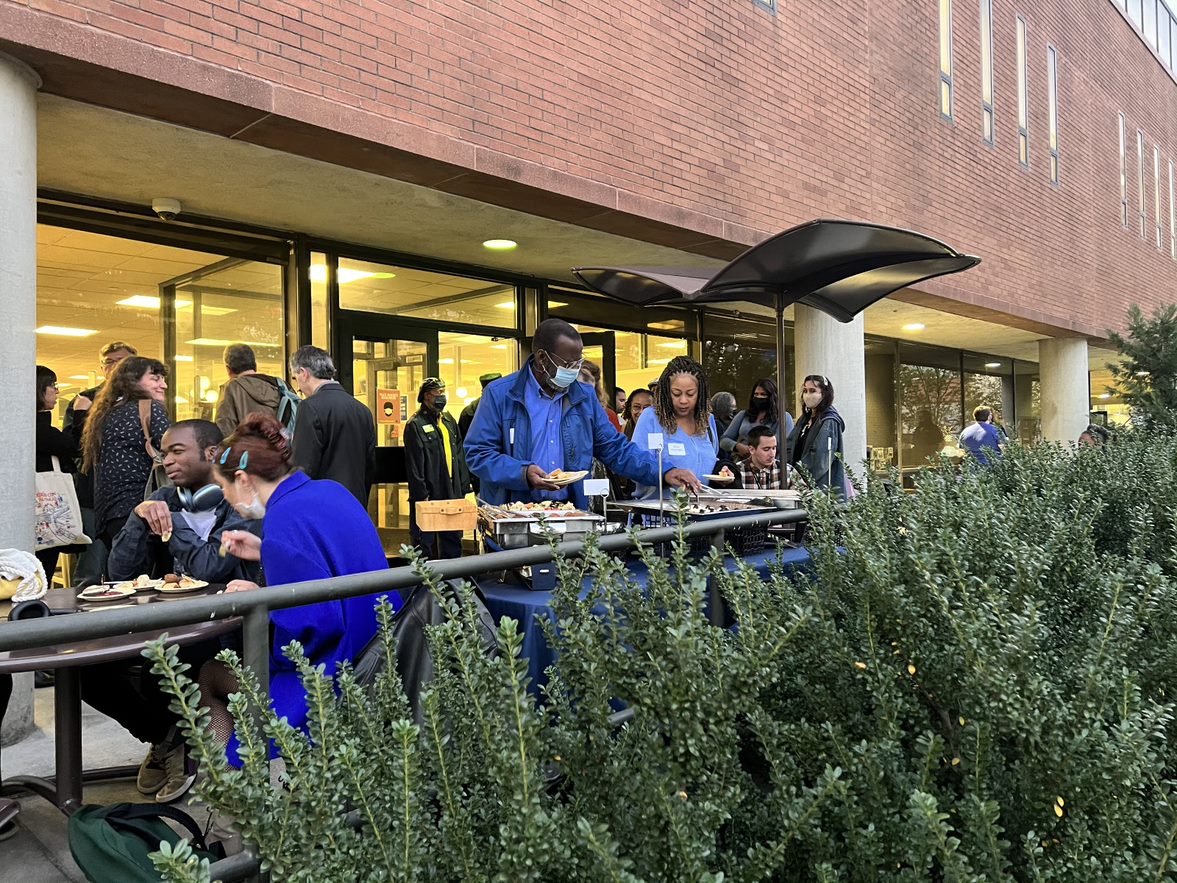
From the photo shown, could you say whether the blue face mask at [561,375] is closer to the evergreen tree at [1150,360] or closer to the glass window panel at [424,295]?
the glass window panel at [424,295]

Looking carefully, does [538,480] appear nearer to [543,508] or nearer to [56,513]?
Answer: [543,508]

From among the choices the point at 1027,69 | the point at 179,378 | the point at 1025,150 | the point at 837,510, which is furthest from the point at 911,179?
the point at 837,510

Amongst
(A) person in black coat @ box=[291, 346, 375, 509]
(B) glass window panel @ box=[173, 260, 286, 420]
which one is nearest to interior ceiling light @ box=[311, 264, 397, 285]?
(B) glass window panel @ box=[173, 260, 286, 420]

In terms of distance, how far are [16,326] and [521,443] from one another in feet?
8.59

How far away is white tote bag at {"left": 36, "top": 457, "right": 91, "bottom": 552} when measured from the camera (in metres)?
5.12

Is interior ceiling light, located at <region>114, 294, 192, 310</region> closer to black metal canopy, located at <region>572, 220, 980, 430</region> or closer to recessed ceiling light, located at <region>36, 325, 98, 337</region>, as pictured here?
recessed ceiling light, located at <region>36, 325, 98, 337</region>

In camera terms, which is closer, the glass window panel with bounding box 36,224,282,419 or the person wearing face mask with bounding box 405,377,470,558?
the glass window panel with bounding box 36,224,282,419

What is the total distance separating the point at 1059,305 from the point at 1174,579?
13.6 metres

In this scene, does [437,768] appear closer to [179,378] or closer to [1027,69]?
[179,378]

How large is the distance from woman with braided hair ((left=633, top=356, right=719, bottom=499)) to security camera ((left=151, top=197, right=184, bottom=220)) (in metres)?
4.45

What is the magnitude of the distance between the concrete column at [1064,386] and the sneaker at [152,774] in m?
16.4

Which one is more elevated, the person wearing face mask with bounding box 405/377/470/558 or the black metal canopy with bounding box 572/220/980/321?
the black metal canopy with bounding box 572/220/980/321

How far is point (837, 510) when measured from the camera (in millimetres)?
2824

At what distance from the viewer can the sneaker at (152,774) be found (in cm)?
364
